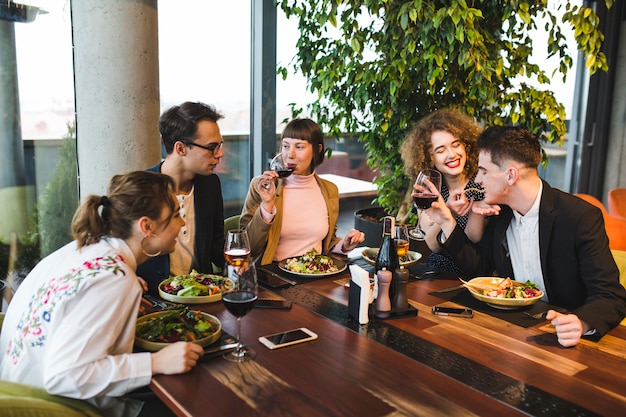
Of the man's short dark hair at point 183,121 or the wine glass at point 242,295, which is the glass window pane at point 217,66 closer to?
the man's short dark hair at point 183,121

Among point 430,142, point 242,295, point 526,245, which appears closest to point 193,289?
point 242,295

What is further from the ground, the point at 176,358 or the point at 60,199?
the point at 60,199

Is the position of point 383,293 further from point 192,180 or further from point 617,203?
point 617,203

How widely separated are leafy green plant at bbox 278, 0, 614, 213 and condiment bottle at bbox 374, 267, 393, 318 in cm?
191

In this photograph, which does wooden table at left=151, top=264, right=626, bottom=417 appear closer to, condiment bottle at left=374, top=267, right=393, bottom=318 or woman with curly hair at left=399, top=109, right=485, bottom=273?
condiment bottle at left=374, top=267, right=393, bottom=318

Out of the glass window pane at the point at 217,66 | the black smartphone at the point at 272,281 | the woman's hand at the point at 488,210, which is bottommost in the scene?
the black smartphone at the point at 272,281

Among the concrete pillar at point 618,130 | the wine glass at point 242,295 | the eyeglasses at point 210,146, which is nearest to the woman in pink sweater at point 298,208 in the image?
the eyeglasses at point 210,146

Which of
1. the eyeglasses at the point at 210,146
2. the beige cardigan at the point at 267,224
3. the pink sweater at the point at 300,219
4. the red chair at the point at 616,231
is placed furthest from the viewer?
the red chair at the point at 616,231

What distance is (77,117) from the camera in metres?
3.34

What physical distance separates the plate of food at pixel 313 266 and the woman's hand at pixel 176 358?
86cm

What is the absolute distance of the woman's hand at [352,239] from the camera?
272 centimetres

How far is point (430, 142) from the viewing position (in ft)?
10.3

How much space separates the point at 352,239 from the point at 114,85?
162 centimetres

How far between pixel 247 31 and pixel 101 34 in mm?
1353
